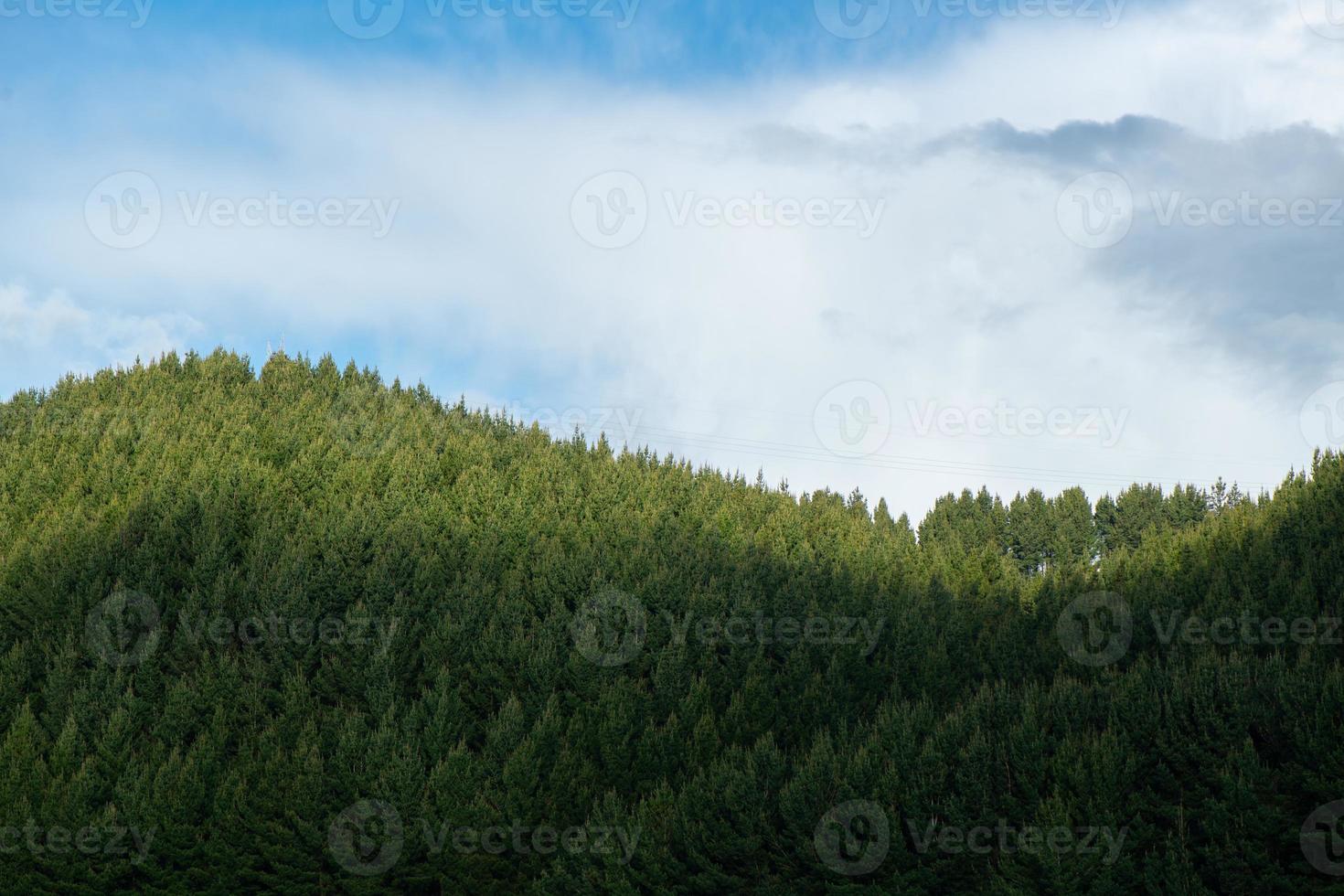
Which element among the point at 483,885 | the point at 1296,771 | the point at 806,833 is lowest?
the point at 483,885

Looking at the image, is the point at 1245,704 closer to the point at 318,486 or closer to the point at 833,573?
the point at 833,573

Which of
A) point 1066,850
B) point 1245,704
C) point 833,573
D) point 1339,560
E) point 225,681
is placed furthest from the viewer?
point 833,573

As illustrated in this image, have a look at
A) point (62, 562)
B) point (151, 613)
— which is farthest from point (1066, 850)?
point (62, 562)

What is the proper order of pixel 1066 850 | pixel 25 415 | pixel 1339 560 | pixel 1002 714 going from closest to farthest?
1. pixel 1066 850
2. pixel 1002 714
3. pixel 1339 560
4. pixel 25 415

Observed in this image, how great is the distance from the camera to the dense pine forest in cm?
3009

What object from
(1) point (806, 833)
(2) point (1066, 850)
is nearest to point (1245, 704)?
(2) point (1066, 850)

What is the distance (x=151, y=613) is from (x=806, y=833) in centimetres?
2739

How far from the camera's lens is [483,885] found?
34.2 meters

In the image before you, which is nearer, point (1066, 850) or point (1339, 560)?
point (1066, 850)

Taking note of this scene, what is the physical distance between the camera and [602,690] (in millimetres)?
39781

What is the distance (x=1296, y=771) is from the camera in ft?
91.8

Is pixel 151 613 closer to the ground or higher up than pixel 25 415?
closer to the ground

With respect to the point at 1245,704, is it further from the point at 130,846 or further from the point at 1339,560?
the point at 130,846

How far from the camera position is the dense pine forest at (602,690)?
30.1 m
